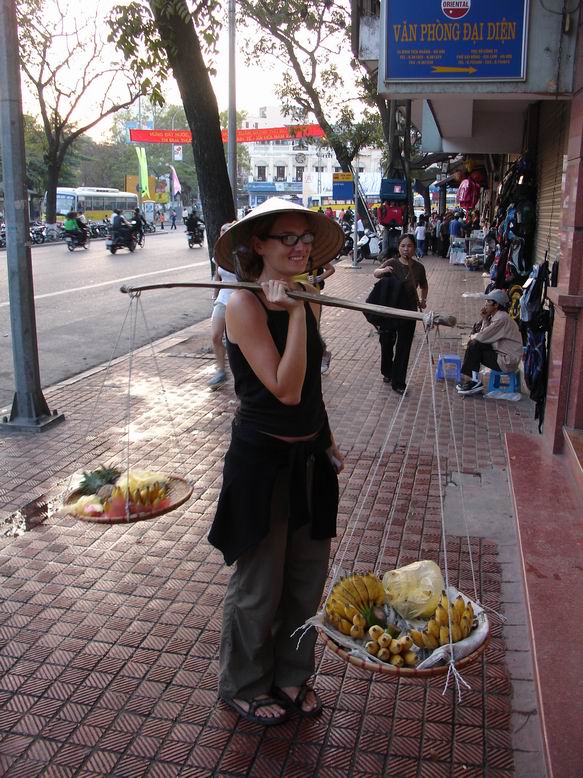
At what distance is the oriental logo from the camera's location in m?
6.00

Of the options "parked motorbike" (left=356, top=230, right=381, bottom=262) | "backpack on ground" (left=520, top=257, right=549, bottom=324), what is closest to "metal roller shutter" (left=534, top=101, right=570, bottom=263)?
"backpack on ground" (left=520, top=257, right=549, bottom=324)

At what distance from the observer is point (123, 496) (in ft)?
12.5

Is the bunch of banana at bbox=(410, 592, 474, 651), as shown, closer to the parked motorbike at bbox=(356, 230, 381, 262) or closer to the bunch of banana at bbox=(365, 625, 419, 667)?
the bunch of banana at bbox=(365, 625, 419, 667)

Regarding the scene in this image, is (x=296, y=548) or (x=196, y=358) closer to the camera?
(x=296, y=548)

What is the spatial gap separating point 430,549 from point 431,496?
871 millimetres

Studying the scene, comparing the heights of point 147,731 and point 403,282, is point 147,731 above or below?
below

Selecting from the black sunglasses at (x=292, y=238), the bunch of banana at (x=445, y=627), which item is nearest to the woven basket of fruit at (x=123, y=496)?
the bunch of banana at (x=445, y=627)

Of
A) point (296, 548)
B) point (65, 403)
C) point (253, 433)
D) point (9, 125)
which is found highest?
point (9, 125)

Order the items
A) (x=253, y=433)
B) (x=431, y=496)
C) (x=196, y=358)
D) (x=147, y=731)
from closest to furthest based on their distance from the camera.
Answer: (x=253, y=433)
(x=147, y=731)
(x=431, y=496)
(x=196, y=358)

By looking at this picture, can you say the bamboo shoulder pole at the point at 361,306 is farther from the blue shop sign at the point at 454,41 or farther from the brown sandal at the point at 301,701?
the blue shop sign at the point at 454,41

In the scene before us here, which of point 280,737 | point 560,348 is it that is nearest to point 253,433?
point 280,737

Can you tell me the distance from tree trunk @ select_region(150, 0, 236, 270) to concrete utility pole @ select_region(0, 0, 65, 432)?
2.31 metres

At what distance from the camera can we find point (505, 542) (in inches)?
177

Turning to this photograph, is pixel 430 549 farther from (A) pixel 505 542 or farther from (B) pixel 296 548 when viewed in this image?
(B) pixel 296 548
